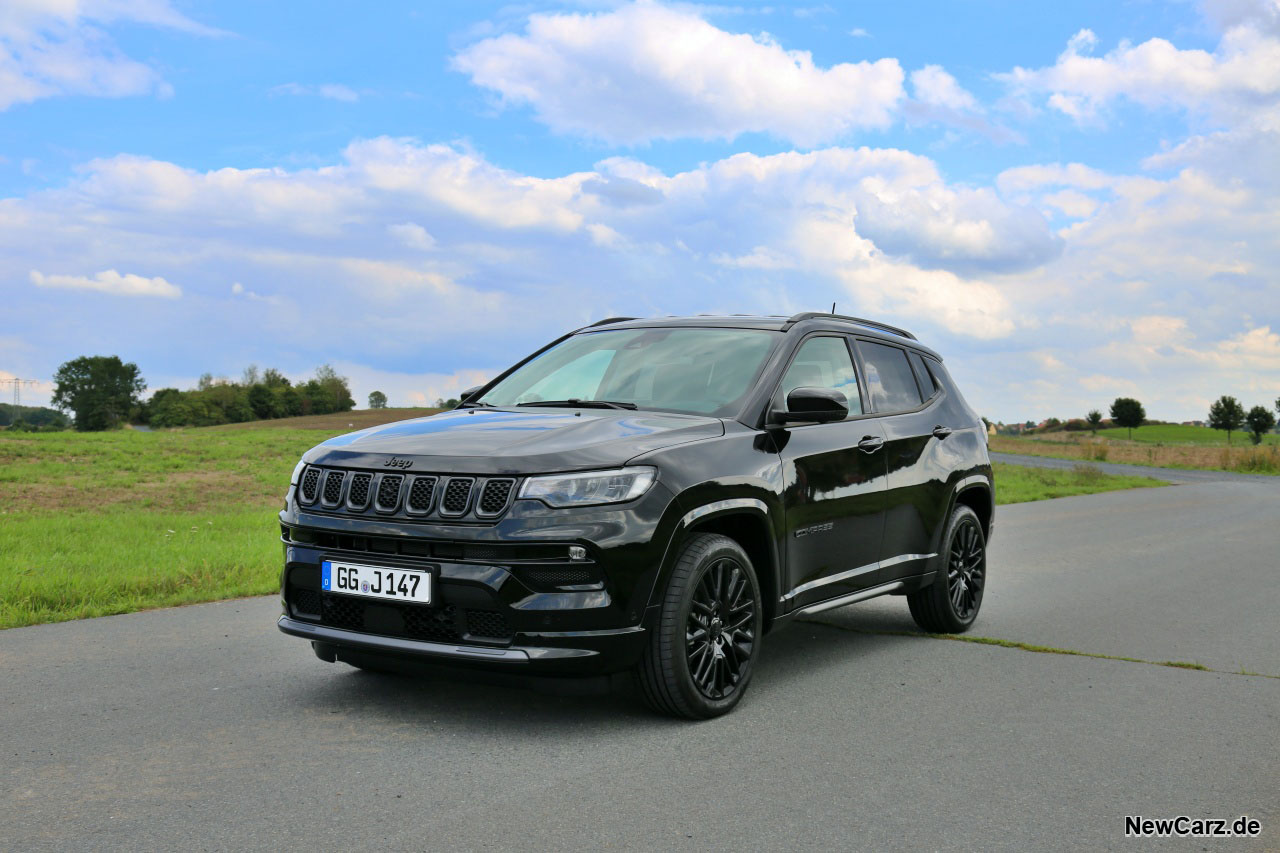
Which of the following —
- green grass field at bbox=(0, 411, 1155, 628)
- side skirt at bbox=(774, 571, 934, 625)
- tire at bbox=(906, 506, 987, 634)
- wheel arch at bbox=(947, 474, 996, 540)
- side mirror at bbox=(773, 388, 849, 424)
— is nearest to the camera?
side mirror at bbox=(773, 388, 849, 424)

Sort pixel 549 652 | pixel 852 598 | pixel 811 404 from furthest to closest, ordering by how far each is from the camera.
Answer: pixel 852 598, pixel 811 404, pixel 549 652

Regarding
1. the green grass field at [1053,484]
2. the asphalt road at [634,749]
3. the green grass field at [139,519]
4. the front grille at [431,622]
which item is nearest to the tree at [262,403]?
the green grass field at [139,519]

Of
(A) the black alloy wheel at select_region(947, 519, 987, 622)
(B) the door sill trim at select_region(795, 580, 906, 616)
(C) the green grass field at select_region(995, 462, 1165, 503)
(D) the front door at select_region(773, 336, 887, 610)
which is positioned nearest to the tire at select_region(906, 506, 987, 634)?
(A) the black alloy wheel at select_region(947, 519, 987, 622)

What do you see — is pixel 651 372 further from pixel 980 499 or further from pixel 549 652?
pixel 980 499

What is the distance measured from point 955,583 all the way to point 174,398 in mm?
120911

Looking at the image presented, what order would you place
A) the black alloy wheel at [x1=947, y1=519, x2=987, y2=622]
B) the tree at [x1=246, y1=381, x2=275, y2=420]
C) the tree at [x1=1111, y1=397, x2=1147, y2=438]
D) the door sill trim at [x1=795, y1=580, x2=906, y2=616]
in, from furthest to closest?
1. the tree at [x1=1111, y1=397, x2=1147, y2=438]
2. the tree at [x1=246, y1=381, x2=275, y2=420]
3. the black alloy wheel at [x1=947, y1=519, x2=987, y2=622]
4. the door sill trim at [x1=795, y1=580, x2=906, y2=616]

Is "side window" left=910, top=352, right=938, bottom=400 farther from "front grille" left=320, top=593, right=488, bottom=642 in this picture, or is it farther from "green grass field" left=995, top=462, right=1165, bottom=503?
"green grass field" left=995, top=462, right=1165, bottom=503

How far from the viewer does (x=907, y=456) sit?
21.3 ft

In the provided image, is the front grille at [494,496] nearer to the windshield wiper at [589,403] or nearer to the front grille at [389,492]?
the front grille at [389,492]

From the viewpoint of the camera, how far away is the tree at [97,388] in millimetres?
123688

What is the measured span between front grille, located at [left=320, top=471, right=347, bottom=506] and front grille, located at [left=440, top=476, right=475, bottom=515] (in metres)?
0.58

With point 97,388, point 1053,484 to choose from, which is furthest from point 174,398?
point 1053,484

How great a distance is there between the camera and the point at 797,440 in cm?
550

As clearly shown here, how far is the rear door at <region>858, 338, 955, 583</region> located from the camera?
20.8 feet
